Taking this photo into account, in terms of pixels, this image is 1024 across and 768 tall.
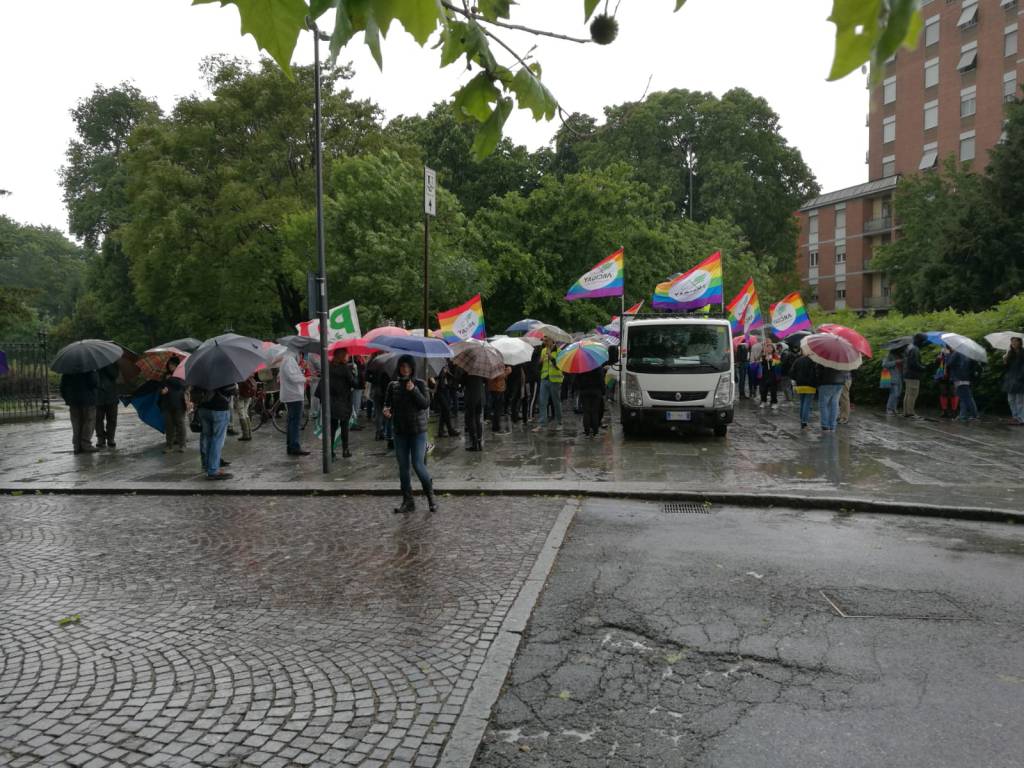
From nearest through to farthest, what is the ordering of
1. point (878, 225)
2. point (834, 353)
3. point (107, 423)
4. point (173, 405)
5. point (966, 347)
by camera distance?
point (173, 405) < point (834, 353) < point (107, 423) < point (966, 347) < point (878, 225)

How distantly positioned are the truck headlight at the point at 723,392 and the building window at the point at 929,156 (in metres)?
48.1

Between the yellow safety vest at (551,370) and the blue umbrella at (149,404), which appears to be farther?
the yellow safety vest at (551,370)

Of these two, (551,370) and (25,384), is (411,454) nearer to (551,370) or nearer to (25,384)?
(551,370)

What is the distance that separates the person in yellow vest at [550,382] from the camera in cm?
1688

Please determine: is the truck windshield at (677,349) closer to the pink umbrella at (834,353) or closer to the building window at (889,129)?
the pink umbrella at (834,353)

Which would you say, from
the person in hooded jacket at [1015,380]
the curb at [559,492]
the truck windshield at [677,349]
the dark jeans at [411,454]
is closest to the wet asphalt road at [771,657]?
the curb at [559,492]

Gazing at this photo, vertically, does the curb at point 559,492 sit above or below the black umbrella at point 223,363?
below

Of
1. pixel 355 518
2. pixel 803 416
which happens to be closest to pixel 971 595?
pixel 355 518

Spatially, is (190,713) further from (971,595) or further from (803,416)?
(803,416)

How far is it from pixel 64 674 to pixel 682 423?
39.2 feet

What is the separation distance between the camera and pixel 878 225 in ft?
202

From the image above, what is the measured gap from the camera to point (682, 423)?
1502 centimetres

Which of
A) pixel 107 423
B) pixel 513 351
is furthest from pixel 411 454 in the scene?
pixel 107 423

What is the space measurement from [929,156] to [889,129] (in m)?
4.55
